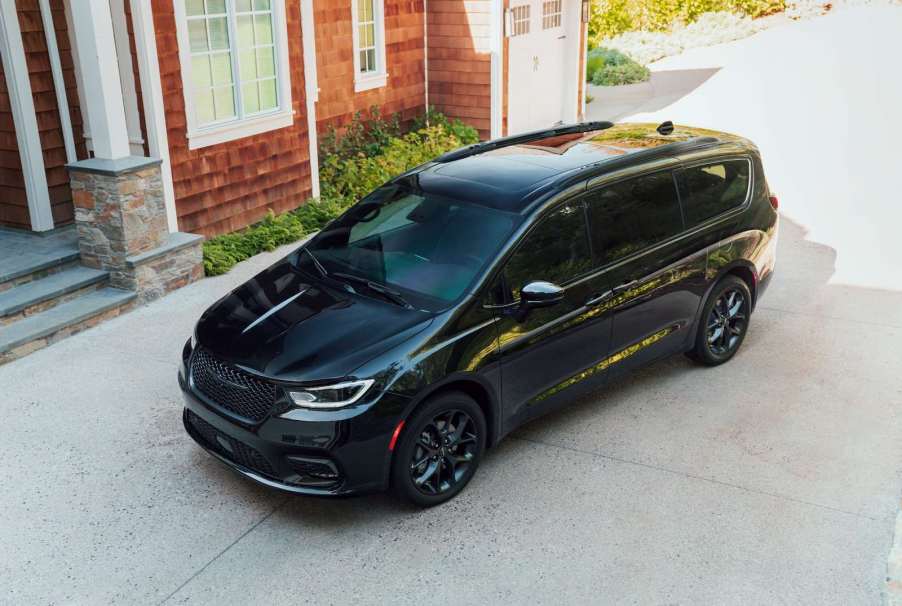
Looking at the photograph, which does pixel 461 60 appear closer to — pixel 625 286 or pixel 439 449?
pixel 625 286

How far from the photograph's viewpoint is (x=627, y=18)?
27.7m

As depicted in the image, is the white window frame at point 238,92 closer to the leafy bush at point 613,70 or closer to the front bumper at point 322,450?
the front bumper at point 322,450

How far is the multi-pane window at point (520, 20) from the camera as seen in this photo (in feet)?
48.0

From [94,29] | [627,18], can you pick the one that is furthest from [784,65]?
[94,29]

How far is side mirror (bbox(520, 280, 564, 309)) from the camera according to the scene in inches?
218

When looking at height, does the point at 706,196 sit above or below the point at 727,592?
above

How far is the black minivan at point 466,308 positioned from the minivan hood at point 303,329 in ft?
0.04

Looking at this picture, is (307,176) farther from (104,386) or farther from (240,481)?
(240,481)

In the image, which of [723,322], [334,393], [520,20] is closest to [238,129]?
[723,322]

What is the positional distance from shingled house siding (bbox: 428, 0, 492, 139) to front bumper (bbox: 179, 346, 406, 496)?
10286mm

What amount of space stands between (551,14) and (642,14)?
1293cm

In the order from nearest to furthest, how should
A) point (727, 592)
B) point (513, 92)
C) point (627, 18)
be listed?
point (727, 592)
point (513, 92)
point (627, 18)

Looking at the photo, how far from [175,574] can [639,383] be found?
386 cm

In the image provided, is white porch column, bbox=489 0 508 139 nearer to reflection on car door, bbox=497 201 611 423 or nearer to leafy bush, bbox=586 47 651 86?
leafy bush, bbox=586 47 651 86
